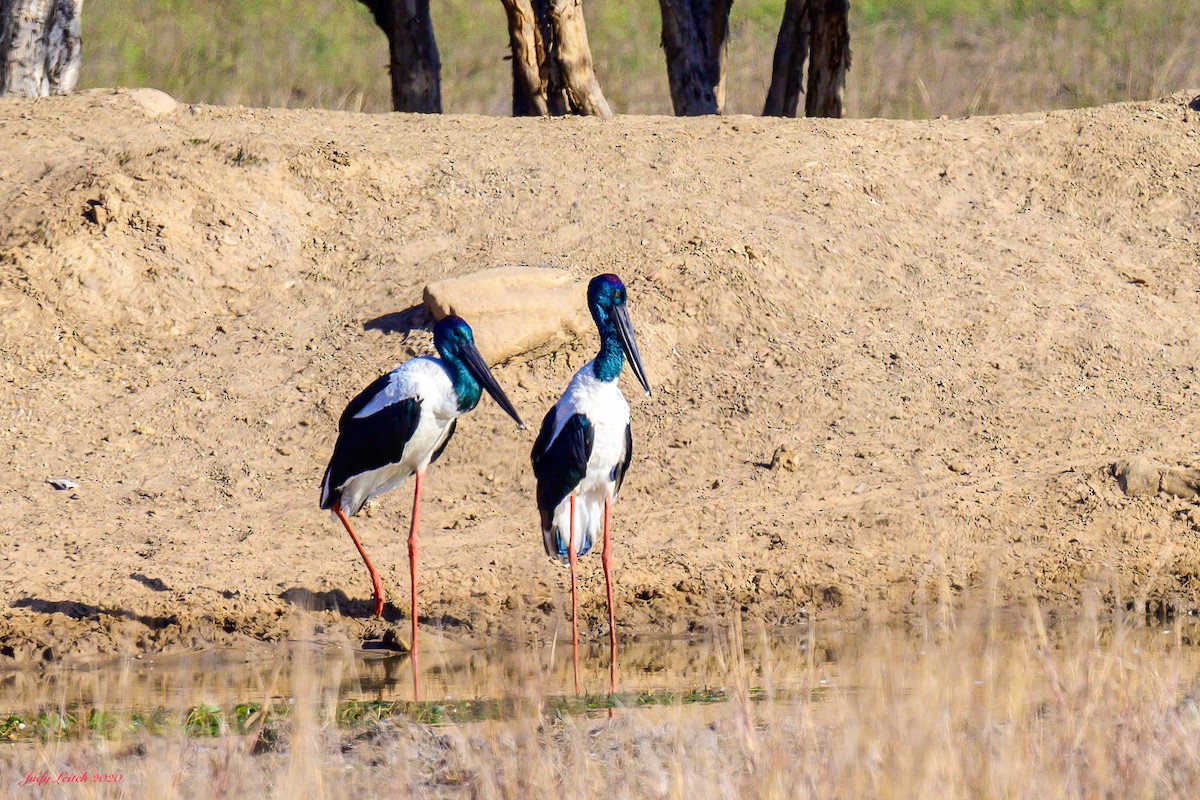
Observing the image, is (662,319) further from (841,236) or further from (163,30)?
(163,30)

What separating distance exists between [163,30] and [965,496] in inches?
680

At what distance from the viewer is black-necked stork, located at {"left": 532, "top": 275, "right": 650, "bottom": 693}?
673 centimetres

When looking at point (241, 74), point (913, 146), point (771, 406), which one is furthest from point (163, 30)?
point (771, 406)

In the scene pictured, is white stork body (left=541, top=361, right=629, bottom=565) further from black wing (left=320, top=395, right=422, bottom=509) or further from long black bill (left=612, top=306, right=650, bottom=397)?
black wing (left=320, top=395, right=422, bottom=509)

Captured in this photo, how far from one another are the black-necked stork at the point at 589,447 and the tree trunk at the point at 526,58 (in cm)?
526

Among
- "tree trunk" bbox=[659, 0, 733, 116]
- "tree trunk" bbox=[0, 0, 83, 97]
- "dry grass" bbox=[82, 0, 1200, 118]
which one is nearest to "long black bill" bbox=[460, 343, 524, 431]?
"tree trunk" bbox=[0, 0, 83, 97]

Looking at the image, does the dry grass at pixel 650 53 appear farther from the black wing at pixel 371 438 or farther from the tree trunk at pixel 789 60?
the black wing at pixel 371 438

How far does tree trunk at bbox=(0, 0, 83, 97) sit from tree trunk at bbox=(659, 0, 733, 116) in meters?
4.75

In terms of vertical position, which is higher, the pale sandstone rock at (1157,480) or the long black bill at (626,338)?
the long black bill at (626,338)

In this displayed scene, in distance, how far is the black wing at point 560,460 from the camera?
22.0 feet

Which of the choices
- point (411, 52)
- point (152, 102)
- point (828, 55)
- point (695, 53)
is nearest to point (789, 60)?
point (828, 55)

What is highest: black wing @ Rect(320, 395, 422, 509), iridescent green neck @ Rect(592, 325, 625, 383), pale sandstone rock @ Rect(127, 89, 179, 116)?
pale sandstone rock @ Rect(127, 89, 179, 116)

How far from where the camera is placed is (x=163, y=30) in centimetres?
2233

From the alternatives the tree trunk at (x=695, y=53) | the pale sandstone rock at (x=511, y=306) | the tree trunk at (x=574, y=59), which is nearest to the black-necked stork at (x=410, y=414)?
the pale sandstone rock at (x=511, y=306)
